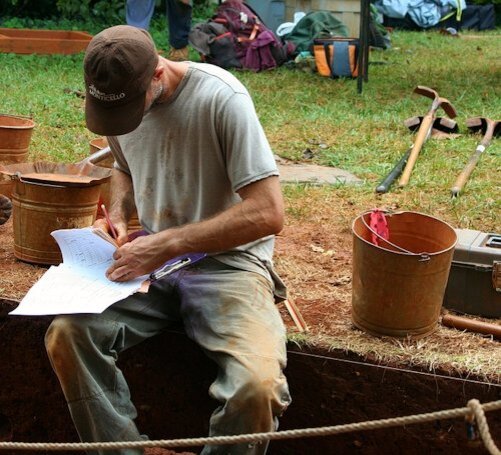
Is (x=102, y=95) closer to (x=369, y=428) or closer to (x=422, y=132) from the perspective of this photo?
(x=369, y=428)

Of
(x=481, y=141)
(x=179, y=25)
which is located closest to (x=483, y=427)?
(x=481, y=141)

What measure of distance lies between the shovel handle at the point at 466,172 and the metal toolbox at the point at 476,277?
1.78 meters

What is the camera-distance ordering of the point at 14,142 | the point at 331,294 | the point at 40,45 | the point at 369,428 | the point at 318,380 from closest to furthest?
the point at 369,428 < the point at 318,380 < the point at 331,294 < the point at 14,142 < the point at 40,45

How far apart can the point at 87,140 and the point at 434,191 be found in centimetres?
305

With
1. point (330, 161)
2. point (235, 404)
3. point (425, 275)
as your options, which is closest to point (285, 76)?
point (330, 161)

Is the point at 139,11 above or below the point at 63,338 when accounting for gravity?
below

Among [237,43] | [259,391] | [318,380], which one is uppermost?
[259,391]

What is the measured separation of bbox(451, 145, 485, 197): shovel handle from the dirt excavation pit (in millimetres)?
1642

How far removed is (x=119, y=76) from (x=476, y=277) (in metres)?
1.96

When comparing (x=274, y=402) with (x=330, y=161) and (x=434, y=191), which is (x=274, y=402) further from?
(x=330, y=161)

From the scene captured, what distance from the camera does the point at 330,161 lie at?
23.9ft

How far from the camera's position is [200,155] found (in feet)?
11.5

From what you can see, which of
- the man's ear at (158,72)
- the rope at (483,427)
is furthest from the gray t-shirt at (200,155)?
the rope at (483,427)

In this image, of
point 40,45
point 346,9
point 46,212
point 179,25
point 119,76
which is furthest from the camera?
point 346,9
